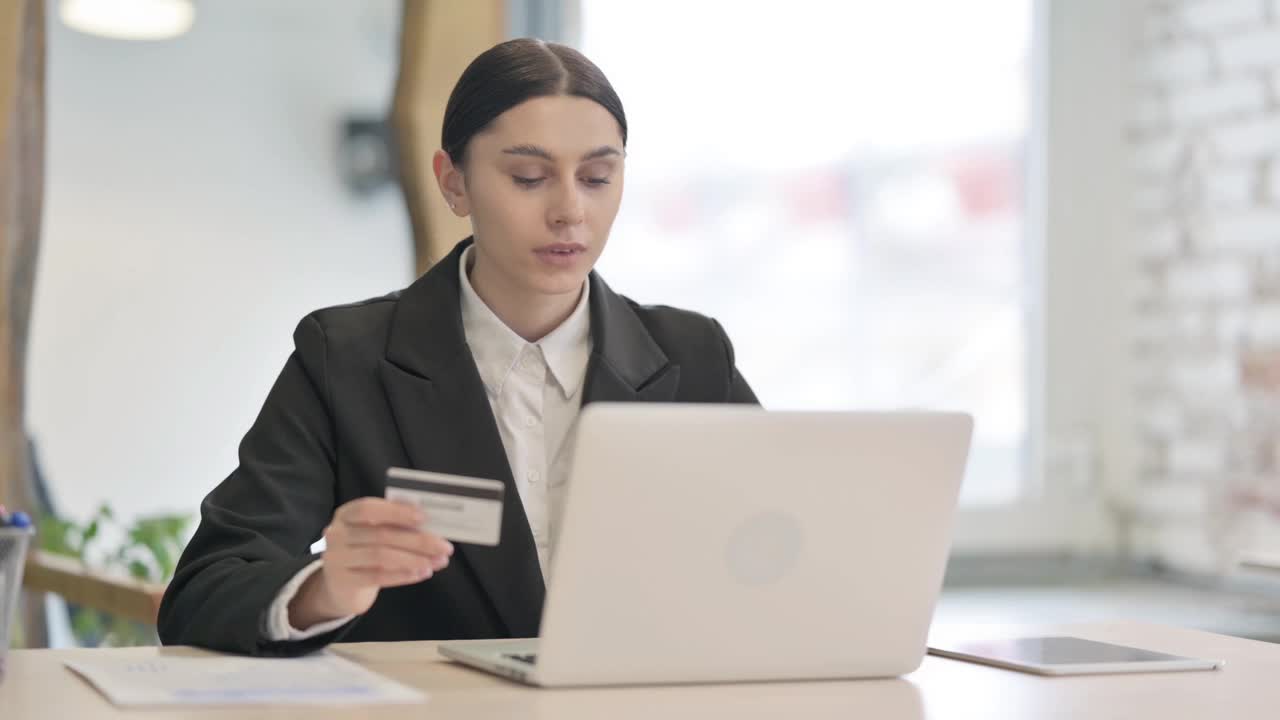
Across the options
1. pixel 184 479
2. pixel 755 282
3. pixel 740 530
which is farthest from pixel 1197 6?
pixel 740 530

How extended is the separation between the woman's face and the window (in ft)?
4.65

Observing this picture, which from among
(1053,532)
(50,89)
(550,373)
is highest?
(50,89)

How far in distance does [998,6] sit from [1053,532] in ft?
3.44

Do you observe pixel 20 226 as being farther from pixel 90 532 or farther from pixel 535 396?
pixel 535 396

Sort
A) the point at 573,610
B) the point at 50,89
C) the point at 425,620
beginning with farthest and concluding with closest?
the point at 50,89 < the point at 425,620 < the point at 573,610

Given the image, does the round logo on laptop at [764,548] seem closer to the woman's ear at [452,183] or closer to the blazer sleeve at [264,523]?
the blazer sleeve at [264,523]

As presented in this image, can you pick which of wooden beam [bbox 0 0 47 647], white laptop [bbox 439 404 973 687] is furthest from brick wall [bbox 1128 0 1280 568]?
wooden beam [bbox 0 0 47 647]

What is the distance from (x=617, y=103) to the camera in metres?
1.72

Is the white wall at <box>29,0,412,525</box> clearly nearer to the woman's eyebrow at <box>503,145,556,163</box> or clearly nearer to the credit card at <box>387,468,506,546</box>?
the woman's eyebrow at <box>503,145,556,163</box>

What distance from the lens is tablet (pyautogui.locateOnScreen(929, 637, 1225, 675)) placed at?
4.48ft

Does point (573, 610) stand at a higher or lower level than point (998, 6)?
lower

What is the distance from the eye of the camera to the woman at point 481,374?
1631 mm

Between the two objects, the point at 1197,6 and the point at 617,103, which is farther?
the point at 1197,6

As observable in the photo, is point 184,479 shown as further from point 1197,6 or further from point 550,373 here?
point 1197,6
